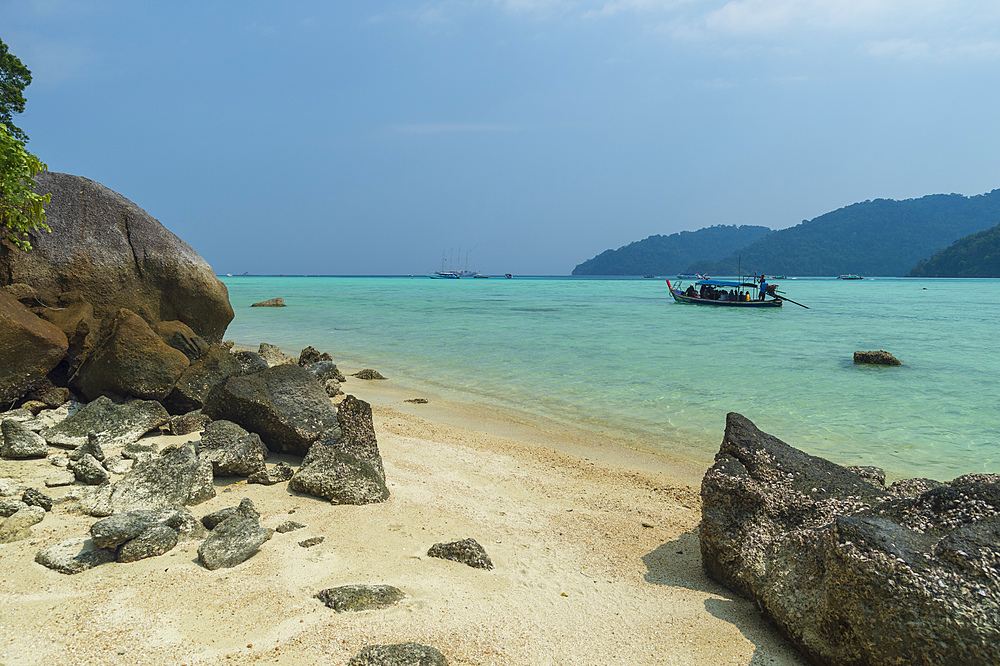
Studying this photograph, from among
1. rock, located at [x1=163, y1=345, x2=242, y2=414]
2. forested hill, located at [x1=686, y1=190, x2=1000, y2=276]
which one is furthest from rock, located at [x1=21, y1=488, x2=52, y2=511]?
forested hill, located at [x1=686, y1=190, x2=1000, y2=276]

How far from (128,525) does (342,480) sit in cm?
150

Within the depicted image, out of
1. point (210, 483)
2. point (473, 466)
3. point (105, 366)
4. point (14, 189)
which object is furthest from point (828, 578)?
point (14, 189)

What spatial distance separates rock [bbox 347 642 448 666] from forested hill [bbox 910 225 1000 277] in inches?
5714

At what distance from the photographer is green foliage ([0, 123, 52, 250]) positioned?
5520 mm

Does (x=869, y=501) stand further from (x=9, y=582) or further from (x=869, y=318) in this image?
(x=869, y=318)

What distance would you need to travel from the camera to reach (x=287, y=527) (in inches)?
154

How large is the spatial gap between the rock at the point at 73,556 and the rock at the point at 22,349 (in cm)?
353

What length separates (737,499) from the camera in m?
3.55

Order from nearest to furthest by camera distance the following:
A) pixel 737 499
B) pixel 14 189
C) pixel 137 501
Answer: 1. pixel 737 499
2. pixel 137 501
3. pixel 14 189

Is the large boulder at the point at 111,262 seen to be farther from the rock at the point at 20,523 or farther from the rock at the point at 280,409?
the rock at the point at 20,523

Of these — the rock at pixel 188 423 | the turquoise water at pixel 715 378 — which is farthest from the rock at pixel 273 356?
the rock at pixel 188 423

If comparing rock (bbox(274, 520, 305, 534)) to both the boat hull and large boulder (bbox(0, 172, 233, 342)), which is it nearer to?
large boulder (bbox(0, 172, 233, 342))

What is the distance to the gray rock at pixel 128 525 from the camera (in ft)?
10.9

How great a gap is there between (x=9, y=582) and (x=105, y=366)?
3746 mm
